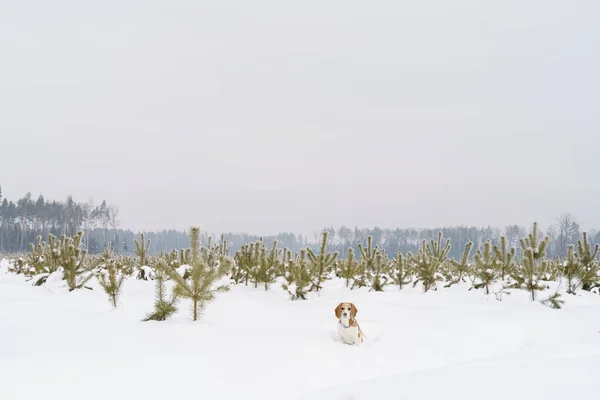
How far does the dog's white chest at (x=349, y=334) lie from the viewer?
19.2 ft

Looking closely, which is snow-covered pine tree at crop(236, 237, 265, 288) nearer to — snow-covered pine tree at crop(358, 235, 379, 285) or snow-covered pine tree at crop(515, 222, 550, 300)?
snow-covered pine tree at crop(358, 235, 379, 285)

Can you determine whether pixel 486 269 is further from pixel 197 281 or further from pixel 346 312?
pixel 197 281

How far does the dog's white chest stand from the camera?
5848mm

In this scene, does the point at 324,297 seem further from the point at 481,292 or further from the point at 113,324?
the point at 113,324

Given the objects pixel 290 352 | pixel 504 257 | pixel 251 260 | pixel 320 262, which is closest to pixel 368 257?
pixel 320 262

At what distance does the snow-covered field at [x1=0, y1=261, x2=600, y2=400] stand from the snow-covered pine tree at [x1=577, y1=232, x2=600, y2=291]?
5.55 ft

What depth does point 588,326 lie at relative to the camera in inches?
308

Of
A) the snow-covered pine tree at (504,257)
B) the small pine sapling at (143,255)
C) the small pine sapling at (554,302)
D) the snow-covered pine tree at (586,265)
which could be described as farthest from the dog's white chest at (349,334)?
the small pine sapling at (143,255)

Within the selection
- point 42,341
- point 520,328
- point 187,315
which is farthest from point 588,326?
point 42,341

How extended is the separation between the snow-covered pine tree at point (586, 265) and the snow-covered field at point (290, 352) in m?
1.69

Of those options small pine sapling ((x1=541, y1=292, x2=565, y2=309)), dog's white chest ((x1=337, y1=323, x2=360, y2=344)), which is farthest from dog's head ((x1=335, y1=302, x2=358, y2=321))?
small pine sapling ((x1=541, y1=292, x2=565, y2=309))

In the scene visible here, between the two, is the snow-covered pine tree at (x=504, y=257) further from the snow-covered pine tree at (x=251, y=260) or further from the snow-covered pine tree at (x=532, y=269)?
the snow-covered pine tree at (x=251, y=260)

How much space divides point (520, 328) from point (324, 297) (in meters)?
5.20

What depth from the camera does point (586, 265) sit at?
446 inches
